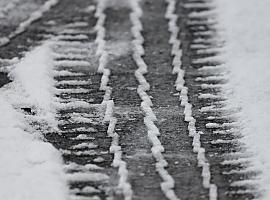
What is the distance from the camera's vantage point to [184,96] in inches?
147

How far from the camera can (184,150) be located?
3252 millimetres

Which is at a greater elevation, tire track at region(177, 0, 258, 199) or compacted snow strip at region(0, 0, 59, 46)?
compacted snow strip at region(0, 0, 59, 46)

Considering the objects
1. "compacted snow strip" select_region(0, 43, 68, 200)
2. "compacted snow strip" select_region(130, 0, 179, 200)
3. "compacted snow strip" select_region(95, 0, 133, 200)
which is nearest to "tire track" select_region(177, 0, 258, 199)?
"compacted snow strip" select_region(130, 0, 179, 200)

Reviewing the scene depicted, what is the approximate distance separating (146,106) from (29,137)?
2.34ft

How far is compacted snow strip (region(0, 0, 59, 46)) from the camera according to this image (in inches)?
174

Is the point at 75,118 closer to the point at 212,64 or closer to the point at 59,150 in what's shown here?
the point at 59,150

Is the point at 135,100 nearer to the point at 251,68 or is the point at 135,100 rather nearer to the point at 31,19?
the point at 251,68

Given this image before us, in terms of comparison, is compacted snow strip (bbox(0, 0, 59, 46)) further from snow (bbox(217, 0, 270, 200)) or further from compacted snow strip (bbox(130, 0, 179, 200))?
snow (bbox(217, 0, 270, 200))

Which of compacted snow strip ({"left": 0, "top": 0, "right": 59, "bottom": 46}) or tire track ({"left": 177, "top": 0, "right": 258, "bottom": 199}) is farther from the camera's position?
compacted snow strip ({"left": 0, "top": 0, "right": 59, "bottom": 46})

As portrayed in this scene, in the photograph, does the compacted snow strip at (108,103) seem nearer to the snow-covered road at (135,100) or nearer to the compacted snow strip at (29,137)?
the snow-covered road at (135,100)

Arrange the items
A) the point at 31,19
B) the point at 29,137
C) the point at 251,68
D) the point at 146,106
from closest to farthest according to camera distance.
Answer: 1. the point at 29,137
2. the point at 146,106
3. the point at 251,68
4. the point at 31,19

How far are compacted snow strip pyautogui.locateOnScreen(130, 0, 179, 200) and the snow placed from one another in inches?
17.3

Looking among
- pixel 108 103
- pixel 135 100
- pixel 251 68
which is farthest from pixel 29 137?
pixel 251 68

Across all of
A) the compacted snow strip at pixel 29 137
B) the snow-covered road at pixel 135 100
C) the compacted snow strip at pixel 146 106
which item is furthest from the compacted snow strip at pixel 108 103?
the compacted snow strip at pixel 29 137
